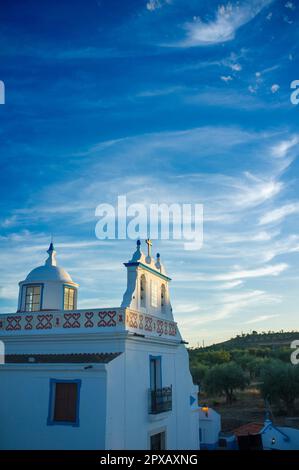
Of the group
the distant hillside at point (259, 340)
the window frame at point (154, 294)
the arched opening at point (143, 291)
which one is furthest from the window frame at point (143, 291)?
the distant hillside at point (259, 340)

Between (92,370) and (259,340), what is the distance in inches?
3637

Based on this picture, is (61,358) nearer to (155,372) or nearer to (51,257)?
(155,372)

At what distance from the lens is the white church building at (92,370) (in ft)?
42.0

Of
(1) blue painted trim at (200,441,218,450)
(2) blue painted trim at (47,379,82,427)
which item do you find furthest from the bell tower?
(1) blue painted trim at (200,441,218,450)

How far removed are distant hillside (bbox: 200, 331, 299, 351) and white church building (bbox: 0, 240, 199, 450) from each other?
2869 inches

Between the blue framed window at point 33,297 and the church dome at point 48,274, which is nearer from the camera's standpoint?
the blue framed window at point 33,297

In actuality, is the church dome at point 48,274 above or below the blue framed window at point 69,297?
above

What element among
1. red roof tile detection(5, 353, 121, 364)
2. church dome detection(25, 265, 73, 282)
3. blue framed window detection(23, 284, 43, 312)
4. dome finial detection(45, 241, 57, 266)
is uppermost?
dome finial detection(45, 241, 57, 266)

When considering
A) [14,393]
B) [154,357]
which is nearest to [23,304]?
[14,393]

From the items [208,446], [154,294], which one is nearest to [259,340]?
[208,446]

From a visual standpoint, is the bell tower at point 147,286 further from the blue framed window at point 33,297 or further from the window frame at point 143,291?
the blue framed window at point 33,297

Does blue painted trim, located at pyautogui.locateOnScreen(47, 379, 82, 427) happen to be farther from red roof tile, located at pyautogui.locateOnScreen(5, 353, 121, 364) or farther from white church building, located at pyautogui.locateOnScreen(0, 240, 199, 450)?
red roof tile, located at pyautogui.locateOnScreen(5, 353, 121, 364)

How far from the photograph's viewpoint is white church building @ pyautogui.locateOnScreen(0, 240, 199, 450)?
12.8 m

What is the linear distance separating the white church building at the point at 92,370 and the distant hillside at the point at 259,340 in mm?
72870
